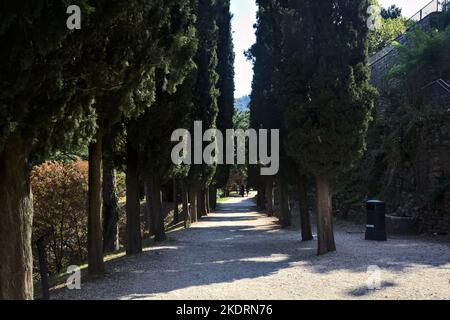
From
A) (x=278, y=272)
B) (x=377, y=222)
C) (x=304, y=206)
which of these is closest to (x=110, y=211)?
(x=304, y=206)

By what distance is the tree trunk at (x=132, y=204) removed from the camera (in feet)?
43.1

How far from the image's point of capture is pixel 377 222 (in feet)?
46.8

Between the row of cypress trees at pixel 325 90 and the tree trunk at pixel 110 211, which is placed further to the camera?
the tree trunk at pixel 110 211

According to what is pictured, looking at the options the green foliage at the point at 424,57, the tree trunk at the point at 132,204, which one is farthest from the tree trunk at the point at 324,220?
the green foliage at the point at 424,57

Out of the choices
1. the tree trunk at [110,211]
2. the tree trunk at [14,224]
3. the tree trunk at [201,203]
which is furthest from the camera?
the tree trunk at [201,203]

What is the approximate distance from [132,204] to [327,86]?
6.17 meters

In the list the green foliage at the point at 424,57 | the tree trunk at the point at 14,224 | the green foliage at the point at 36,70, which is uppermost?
the green foliage at the point at 424,57

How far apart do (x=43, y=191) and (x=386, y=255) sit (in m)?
12.6

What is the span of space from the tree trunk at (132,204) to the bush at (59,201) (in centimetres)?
559

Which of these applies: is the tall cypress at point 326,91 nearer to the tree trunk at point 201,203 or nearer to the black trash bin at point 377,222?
the black trash bin at point 377,222

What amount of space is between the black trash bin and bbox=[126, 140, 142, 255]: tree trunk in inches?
275
